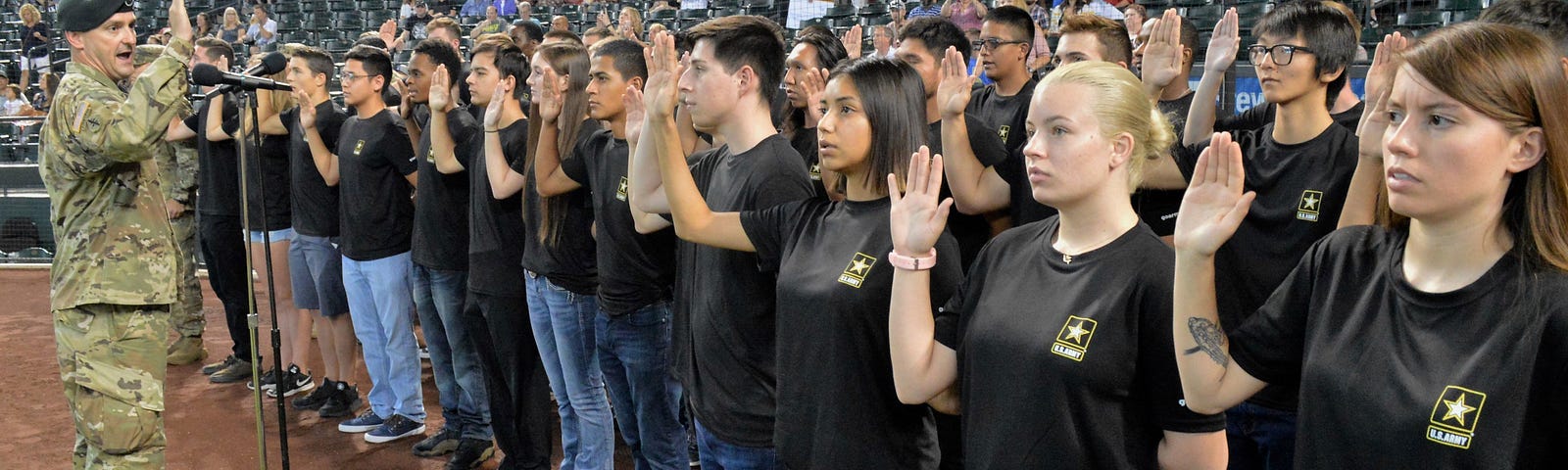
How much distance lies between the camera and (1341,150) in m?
3.06

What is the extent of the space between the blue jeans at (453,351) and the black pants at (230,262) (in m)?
1.89

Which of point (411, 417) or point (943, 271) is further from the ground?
point (943, 271)

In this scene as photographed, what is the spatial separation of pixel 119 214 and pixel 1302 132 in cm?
347

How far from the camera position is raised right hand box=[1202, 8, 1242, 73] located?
132 inches

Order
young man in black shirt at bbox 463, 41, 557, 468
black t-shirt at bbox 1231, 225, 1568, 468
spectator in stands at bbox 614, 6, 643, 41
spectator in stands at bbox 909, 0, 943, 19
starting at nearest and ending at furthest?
black t-shirt at bbox 1231, 225, 1568, 468
young man in black shirt at bbox 463, 41, 557, 468
spectator in stands at bbox 614, 6, 643, 41
spectator in stands at bbox 909, 0, 943, 19

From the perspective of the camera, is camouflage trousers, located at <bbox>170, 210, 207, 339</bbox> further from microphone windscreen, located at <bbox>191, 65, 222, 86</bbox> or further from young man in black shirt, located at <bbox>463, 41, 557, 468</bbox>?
microphone windscreen, located at <bbox>191, 65, 222, 86</bbox>

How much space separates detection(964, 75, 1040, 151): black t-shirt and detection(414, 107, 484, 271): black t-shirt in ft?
6.26

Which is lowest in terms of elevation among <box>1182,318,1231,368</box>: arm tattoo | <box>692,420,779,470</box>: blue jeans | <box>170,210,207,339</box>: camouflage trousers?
<box>170,210,207,339</box>: camouflage trousers

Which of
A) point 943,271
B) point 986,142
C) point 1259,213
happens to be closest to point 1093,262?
point 943,271

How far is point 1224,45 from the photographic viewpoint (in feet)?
11.1

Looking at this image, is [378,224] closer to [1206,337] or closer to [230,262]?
[230,262]

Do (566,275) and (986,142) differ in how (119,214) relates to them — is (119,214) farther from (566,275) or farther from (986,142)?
(986,142)

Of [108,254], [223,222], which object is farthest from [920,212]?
[223,222]

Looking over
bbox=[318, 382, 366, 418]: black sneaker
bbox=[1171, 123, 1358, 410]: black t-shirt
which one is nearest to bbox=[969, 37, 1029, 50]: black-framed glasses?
bbox=[1171, 123, 1358, 410]: black t-shirt
